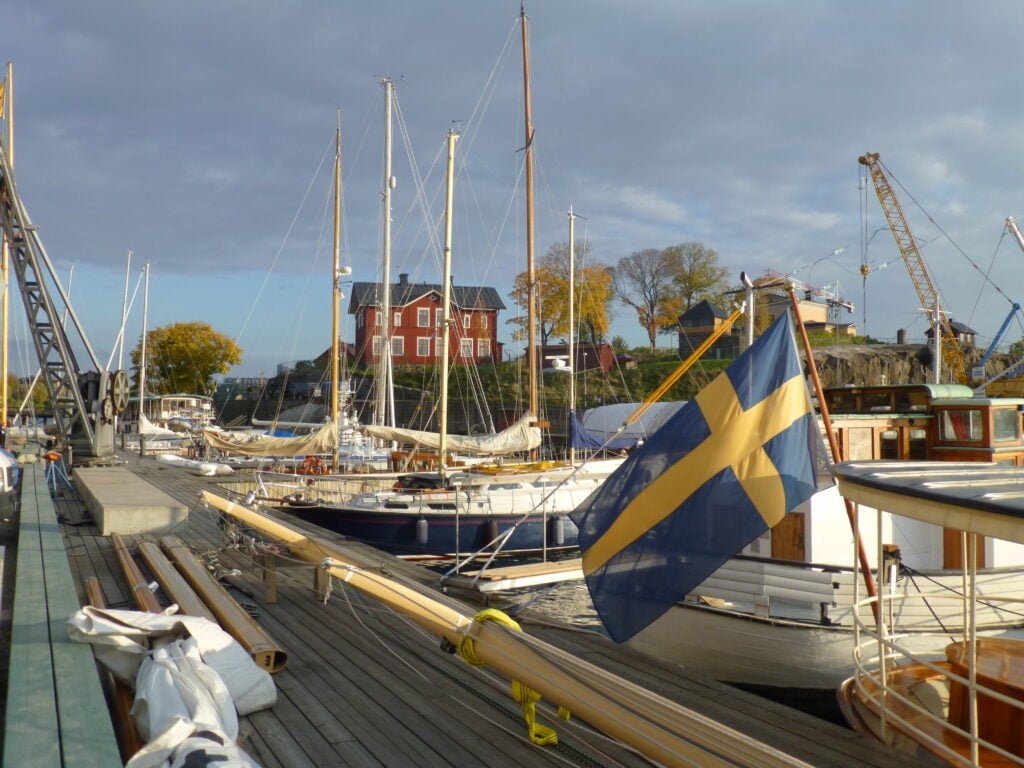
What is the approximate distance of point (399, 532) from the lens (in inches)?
786

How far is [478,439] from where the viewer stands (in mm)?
24938

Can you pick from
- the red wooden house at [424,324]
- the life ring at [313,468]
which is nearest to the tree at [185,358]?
the red wooden house at [424,324]

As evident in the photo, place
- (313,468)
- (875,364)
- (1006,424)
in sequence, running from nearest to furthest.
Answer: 1. (1006,424)
2. (313,468)
3. (875,364)

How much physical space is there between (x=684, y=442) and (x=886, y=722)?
251 centimetres

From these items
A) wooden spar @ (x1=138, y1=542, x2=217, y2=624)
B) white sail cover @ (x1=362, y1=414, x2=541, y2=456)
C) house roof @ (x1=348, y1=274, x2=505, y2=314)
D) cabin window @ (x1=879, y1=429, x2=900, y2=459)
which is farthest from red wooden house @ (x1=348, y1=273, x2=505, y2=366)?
wooden spar @ (x1=138, y1=542, x2=217, y2=624)

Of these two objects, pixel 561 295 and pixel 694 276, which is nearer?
pixel 561 295

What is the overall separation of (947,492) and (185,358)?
7825 centimetres

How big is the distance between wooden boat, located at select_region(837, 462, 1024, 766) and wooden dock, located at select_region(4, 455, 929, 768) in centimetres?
45

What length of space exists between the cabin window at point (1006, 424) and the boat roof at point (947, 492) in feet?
20.3

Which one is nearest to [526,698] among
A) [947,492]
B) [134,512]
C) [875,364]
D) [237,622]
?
[237,622]

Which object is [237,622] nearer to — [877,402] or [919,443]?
[877,402]

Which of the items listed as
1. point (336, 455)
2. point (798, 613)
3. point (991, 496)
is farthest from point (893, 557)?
point (336, 455)

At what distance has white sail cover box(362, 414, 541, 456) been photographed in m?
23.6

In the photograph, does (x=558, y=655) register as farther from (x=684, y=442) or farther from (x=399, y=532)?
(x=399, y=532)
